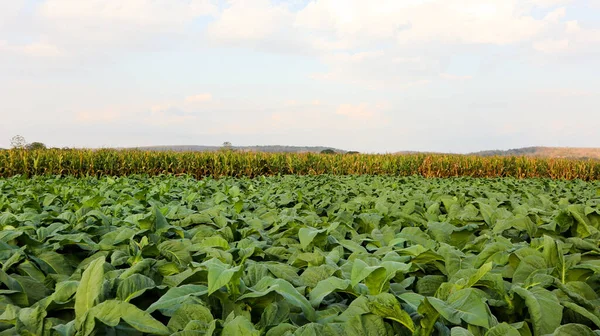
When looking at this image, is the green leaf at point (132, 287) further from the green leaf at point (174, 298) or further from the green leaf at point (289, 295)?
the green leaf at point (289, 295)

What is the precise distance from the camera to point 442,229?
2.72 meters

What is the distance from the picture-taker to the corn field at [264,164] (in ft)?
65.5

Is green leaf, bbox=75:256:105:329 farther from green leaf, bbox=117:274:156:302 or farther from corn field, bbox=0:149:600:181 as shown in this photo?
corn field, bbox=0:149:600:181

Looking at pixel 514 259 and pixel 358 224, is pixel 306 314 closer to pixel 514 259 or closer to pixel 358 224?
pixel 514 259

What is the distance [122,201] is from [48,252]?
237 cm

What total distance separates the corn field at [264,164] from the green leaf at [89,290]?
65.7 ft

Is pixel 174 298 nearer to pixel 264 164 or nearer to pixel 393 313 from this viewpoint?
pixel 393 313

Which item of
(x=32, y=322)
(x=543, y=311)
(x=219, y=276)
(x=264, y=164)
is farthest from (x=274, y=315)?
(x=264, y=164)

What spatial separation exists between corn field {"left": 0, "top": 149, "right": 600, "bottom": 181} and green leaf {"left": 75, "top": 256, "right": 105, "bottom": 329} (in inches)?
788

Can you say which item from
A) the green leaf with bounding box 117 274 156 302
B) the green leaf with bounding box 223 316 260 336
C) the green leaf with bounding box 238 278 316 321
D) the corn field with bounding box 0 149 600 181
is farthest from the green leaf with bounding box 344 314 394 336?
the corn field with bounding box 0 149 600 181

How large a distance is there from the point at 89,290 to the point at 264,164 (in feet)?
74.3

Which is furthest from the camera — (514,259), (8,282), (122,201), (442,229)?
(122,201)

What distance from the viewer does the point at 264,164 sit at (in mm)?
→ 23906

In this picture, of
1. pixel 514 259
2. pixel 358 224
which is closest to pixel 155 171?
pixel 358 224
